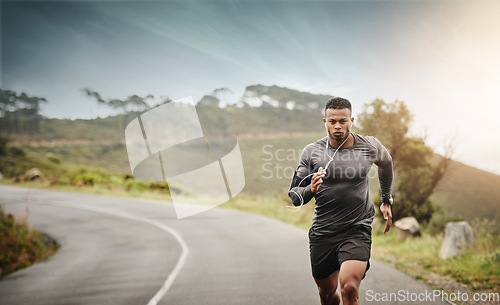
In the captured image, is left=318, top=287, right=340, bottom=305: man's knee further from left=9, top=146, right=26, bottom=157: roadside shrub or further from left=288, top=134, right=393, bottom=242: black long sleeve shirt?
left=9, top=146, right=26, bottom=157: roadside shrub

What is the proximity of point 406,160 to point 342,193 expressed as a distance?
9420 mm

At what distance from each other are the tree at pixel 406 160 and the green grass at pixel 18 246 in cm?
1097

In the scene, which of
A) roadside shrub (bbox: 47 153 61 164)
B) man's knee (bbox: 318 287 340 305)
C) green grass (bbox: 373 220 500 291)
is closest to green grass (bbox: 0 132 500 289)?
green grass (bbox: 373 220 500 291)

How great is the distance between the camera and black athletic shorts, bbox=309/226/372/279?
3.63 metres

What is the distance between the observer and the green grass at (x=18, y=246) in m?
13.4

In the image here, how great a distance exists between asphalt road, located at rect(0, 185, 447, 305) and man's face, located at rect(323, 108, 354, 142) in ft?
14.1

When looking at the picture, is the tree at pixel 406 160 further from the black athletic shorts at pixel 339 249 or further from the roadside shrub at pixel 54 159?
the roadside shrub at pixel 54 159

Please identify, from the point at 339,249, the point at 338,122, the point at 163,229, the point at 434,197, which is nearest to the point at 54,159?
the point at 163,229

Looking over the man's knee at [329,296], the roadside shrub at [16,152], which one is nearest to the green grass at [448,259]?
the man's knee at [329,296]

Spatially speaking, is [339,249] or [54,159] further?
[54,159]

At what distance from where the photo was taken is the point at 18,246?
14.7 m

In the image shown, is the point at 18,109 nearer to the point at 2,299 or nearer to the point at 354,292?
the point at 2,299

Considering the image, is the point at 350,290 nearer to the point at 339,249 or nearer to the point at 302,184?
the point at 339,249

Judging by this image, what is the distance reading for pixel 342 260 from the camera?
363cm
